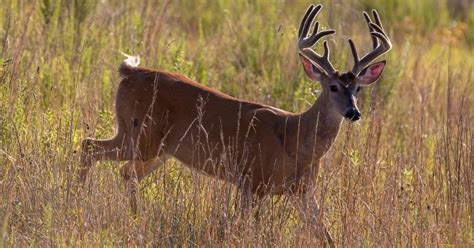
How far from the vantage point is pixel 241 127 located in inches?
308

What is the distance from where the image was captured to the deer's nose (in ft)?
24.0

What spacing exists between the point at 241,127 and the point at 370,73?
33.1 inches

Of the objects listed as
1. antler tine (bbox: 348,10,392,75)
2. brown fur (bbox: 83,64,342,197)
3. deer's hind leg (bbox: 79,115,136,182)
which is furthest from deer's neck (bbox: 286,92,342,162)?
deer's hind leg (bbox: 79,115,136,182)

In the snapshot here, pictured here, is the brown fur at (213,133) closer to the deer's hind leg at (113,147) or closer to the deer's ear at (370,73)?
the deer's hind leg at (113,147)

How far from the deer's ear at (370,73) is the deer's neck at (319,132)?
10.6 inches

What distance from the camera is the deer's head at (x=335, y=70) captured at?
7574 millimetres

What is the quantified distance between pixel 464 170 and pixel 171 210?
6.07 feet

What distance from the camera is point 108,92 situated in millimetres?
9242

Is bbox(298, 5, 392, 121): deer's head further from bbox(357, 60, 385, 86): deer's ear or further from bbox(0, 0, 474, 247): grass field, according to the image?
bbox(0, 0, 474, 247): grass field

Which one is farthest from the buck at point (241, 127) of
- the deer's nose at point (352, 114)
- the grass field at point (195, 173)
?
the grass field at point (195, 173)

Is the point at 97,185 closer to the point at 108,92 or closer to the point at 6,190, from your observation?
the point at 6,190

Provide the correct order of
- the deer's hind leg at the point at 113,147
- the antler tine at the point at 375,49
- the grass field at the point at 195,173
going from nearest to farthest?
1. the grass field at the point at 195,173
2. the antler tine at the point at 375,49
3. the deer's hind leg at the point at 113,147

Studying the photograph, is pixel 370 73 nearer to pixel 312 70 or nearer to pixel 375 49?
pixel 375 49

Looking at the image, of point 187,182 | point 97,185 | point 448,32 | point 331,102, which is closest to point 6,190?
point 97,185
